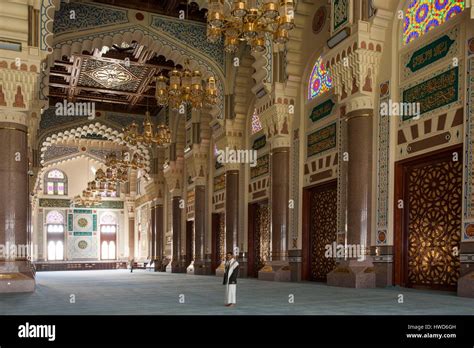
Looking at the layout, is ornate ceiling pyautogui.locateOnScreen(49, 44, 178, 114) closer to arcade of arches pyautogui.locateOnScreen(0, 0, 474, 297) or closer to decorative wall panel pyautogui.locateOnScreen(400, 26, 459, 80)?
arcade of arches pyautogui.locateOnScreen(0, 0, 474, 297)

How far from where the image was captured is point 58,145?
27672 millimetres

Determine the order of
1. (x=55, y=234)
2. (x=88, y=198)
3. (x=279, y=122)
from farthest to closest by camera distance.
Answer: (x=55, y=234) → (x=88, y=198) → (x=279, y=122)

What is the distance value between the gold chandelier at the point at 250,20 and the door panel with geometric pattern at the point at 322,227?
3766 mm

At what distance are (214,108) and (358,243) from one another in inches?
291

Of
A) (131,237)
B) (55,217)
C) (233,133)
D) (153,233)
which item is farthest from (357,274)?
(55,217)

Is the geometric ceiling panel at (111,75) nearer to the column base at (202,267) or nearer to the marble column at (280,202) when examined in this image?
the column base at (202,267)

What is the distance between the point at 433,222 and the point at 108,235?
24.8 meters

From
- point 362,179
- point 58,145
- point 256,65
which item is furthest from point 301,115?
point 58,145

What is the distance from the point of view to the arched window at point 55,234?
28692 mm

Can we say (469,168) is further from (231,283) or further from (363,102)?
(231,283)

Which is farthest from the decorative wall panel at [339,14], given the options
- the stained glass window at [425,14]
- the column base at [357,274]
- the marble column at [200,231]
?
the marble column at [200,231]

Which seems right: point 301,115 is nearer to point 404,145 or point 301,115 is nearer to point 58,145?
point 404,145

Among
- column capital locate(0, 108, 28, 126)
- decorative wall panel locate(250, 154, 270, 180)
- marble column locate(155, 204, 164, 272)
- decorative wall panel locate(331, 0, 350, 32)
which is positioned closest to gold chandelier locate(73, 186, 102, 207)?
marble column locate(155, 204, 164, 272)

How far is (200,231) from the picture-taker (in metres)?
17.1
